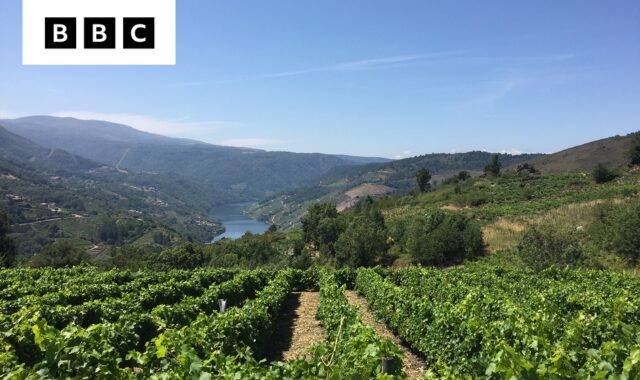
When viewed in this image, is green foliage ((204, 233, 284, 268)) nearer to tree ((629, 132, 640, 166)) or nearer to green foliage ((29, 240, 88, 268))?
green foliage ((29, 240, 88, 268))

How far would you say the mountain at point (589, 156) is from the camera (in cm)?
10394

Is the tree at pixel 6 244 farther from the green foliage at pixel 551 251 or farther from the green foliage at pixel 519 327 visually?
the green foliage at pixel 551 251

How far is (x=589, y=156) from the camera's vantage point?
363 ft

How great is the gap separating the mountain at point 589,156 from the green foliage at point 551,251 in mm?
85322

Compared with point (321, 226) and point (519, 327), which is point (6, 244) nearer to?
point (321, 226)

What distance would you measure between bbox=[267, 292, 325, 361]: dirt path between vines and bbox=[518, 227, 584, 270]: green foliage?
17.4m

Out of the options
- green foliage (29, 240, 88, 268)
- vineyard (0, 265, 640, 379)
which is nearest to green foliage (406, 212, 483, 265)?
vineyard (0, 265, 640, 379)

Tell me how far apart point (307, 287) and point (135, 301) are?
15.3 meters

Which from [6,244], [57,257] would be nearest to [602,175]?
[6,244]

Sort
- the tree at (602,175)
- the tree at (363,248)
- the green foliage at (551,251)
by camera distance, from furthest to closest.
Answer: the tree at (602,175) → the tree at (363,248) → the green foliage at (551,251)

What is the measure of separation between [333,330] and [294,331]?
4556 mm

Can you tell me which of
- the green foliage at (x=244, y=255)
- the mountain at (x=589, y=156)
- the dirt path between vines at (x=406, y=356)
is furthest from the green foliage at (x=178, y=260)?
the mountain at (x=589, y=156)

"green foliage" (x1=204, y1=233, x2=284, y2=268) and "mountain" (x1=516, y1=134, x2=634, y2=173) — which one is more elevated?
"mountain" (x1=516, y1=134, x2=634, y2=173)

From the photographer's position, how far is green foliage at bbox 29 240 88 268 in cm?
5709
